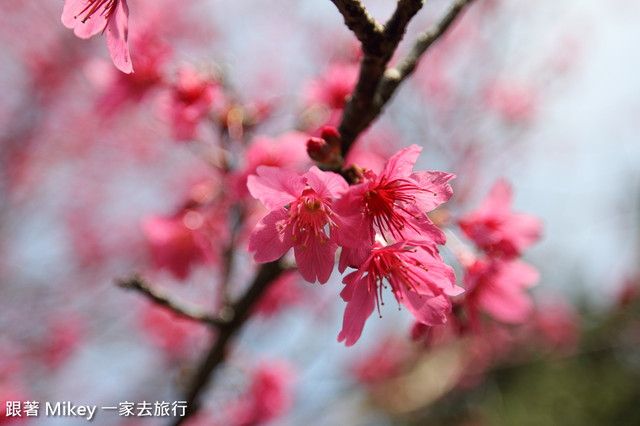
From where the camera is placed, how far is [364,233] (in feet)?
3.10

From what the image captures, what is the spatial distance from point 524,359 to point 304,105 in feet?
18.8

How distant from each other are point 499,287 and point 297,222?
93 cm

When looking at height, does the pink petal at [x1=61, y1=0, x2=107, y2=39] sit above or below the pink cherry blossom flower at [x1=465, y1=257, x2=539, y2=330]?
above

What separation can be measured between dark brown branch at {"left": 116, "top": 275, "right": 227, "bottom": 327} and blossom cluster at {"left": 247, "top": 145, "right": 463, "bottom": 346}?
0.50 meters

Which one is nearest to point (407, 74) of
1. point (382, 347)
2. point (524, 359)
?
Answer: point (382, 347)

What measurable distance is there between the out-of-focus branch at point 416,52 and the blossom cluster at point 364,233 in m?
0.25

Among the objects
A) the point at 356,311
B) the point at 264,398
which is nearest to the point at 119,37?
the point at 356,311

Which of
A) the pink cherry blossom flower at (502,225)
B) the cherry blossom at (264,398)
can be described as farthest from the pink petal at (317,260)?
the cherry blossom at (264,398)

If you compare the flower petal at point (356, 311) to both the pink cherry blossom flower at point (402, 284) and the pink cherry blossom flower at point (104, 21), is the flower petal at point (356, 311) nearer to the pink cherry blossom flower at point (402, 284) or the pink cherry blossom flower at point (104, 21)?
the pink cherry blossom flower at point (402, 284)

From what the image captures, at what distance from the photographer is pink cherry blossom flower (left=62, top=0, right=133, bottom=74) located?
1029 mm

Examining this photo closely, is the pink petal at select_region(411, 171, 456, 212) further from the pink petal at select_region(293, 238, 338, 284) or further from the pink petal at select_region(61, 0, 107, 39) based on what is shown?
the pink petal at select_region(61, 0, 107, 39)

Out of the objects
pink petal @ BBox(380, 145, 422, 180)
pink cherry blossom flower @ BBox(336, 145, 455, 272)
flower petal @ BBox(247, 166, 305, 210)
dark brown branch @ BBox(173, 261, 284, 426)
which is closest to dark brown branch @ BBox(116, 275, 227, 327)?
dark brown branch @ BBox(173, 261, 284, 426)

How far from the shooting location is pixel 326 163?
108 cm

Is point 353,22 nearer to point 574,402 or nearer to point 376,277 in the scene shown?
point 376,277
